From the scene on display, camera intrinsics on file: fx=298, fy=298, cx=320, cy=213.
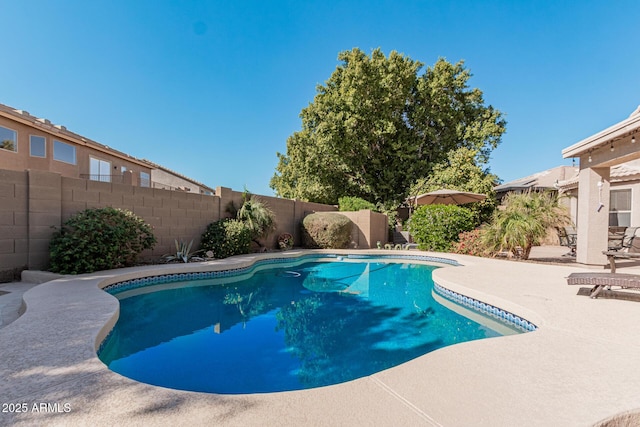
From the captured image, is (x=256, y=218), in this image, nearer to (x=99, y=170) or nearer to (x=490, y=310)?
(x=490, y=310)

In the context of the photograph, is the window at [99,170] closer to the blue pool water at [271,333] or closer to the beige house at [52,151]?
the beige house at [52,151]

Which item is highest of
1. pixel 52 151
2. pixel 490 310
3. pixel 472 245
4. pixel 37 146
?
pixel 37 146

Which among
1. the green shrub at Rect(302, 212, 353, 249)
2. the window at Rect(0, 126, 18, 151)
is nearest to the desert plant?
the green shrub at Rect(302, 212, 353, 249)

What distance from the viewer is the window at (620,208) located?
452 inches

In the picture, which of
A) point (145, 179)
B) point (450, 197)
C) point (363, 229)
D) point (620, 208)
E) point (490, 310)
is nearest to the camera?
point (490, 310)

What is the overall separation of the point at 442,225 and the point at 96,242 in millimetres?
11777

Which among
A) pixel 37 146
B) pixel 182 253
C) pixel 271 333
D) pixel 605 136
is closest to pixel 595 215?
pixel 605 136

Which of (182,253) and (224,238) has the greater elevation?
(224,238)

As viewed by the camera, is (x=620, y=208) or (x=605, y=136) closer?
(x=605, y=136)

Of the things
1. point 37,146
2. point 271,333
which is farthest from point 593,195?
point 37,146

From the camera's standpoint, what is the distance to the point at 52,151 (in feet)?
45.6

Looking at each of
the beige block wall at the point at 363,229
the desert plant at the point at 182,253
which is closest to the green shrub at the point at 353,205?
the beige block wall at the point at 363,229

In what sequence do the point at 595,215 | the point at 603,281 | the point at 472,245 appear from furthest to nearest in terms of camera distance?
the point at 472,245 < the point at 595,215 < the point at 603,281

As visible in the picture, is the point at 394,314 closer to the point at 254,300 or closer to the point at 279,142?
the point at 254,300
